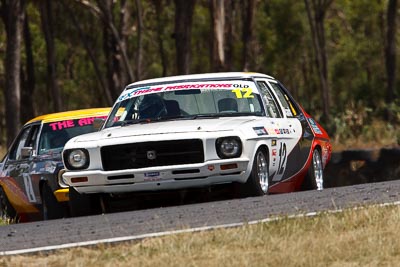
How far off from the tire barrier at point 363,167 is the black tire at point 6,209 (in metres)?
6.38

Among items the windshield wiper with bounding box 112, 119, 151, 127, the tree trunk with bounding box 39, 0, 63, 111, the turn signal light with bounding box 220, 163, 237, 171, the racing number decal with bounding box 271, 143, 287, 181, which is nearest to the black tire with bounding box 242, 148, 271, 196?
the turn signal light with bounding box 220, 163, 237, 171

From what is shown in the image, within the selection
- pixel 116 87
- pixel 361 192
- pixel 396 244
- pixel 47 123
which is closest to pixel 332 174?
pixel 47 123

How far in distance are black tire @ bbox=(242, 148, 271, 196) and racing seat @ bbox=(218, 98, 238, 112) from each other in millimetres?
746

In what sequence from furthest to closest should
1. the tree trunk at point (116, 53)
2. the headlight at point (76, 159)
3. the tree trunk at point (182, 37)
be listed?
the tree trunk at point (116, 53), the tree trunk at point (182, 37), the headlight at point (76, 159)

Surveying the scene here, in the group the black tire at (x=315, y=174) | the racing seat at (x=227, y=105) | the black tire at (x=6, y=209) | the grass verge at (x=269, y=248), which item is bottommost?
the black tire at (x=6, y=209)

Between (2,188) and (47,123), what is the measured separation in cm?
93

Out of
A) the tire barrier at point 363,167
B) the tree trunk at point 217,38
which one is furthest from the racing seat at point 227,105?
the tree trunk at point 217,38

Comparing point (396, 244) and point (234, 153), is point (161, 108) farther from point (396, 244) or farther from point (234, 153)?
point (396, 244)

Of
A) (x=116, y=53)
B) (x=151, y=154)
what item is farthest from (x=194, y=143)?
(x=116, y=53)

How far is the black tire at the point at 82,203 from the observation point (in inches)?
457

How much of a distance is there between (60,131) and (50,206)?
5.30ft

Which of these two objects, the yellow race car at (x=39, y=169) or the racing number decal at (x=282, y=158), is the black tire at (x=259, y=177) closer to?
the racing number decal at (x=282, y=158)

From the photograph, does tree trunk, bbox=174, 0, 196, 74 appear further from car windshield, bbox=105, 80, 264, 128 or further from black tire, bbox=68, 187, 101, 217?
black tire, bbox=68, 187, 101, 217

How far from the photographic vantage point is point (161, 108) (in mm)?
12359
